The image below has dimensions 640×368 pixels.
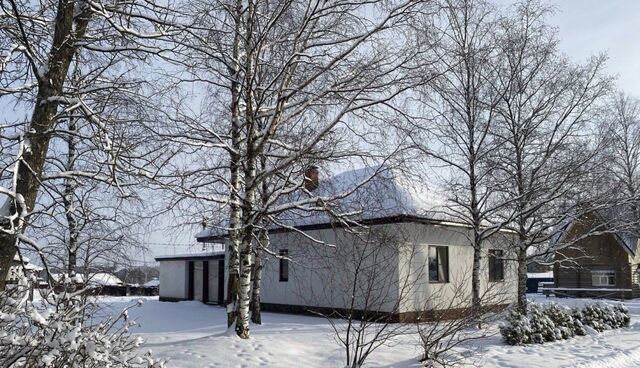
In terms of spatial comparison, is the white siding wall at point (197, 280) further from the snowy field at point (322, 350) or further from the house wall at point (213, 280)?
the snowy field at point (322, 350)

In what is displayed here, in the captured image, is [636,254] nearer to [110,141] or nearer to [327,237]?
[327,237]

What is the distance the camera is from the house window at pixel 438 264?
778 inches

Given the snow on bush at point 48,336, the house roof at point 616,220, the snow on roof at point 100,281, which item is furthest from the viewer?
the house roof at point 616,220

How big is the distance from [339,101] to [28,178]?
5966 mm

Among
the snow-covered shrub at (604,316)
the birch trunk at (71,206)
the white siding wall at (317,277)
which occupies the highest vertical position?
the birch trunk at (71,206)

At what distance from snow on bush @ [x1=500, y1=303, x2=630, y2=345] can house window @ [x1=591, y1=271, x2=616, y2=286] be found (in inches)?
788

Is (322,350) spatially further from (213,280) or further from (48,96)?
(213,280)

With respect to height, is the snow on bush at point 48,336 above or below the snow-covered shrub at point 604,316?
above

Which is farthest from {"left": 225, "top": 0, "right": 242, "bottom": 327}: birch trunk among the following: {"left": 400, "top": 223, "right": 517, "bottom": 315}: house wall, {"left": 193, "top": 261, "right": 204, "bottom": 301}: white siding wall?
{"left": 193, "top": 261, "right": 204, "bottom": 301}: white siding wall

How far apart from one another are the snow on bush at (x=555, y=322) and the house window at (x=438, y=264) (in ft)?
14.2

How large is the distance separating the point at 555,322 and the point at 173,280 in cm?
2143

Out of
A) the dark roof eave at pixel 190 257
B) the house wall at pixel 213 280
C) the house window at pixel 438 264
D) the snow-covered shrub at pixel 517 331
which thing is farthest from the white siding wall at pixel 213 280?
the snow-covered shrub at pixel 517 331

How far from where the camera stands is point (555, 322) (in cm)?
1499

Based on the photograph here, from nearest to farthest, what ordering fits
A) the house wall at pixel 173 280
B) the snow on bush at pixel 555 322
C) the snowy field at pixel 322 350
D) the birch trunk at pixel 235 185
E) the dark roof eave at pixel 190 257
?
1. the snowy field at pixel 322 350
2. the birch trunk at pixel 235 185
3. the snow on bush at pixel 555 322
4. the dark roof eave at pixel 190 257
5. the house wall at pixel 173 280
